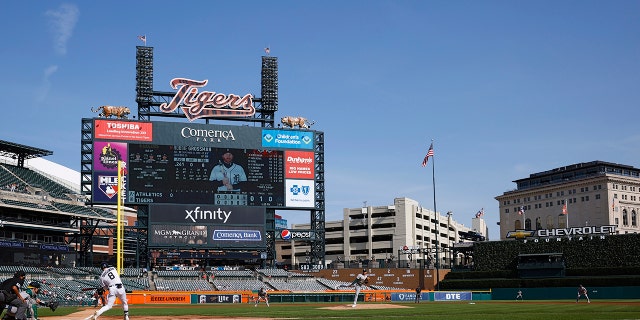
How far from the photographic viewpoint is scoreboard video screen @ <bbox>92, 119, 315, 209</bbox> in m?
70.6

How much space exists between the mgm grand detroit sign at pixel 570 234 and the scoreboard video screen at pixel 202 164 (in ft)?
81.9

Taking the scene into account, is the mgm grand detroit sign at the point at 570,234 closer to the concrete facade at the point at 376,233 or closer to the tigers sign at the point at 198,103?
the tigers sign at the point at 198,103

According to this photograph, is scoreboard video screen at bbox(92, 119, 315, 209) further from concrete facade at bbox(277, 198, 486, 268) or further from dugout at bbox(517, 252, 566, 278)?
concrete facade at bbox(277, 198, 486, 268)

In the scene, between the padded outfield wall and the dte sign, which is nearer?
the dte sign

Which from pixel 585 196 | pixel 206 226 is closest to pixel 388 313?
pixel 206 226

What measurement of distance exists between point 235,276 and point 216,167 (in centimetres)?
1219

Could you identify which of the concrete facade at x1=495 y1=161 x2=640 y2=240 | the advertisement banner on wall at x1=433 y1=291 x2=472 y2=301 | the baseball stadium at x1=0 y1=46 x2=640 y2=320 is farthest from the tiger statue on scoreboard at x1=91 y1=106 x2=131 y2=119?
the concrete facade at x1=495 y1=161 x2=640 y2=240

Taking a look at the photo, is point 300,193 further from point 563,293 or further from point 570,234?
point 570,234

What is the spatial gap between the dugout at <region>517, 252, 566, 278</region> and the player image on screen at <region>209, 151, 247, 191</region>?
29.8m

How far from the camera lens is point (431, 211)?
14375 centimetres

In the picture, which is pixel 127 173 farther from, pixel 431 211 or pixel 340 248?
pixel 431 211

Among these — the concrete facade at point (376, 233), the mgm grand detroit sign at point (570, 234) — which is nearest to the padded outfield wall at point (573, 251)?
the mgm grand detroit sign at point (570, 234)

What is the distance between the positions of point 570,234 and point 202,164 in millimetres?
39409

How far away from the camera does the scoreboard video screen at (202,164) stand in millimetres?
70562
